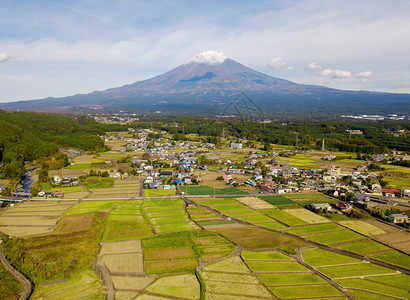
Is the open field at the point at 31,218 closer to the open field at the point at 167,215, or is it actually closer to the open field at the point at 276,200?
the open field at the point at 167,215

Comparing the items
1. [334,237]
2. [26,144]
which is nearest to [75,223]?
[334,237]

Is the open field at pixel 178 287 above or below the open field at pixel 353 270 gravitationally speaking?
below

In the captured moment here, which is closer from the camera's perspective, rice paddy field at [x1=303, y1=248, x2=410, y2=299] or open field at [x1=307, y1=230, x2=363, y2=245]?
rice paddy field at [x1=303, y1=248, x2=410, y2=299]

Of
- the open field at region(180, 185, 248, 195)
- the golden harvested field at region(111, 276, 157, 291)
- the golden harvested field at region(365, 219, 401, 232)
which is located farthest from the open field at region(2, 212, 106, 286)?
the golden harvested field at region(365, 219, 401, 232)

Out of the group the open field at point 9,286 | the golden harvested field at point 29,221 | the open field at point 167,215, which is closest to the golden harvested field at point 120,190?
the open field at point 167,215

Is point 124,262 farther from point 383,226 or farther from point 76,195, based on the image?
point 383,226

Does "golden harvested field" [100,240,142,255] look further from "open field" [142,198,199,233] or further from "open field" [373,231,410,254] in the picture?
"open field" [373,231,410,254]

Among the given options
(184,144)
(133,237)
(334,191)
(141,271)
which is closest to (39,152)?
(184,144)
